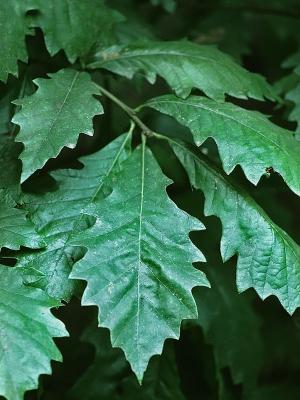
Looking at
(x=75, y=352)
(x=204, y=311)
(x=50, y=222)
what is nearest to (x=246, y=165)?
(x=50, y=222)

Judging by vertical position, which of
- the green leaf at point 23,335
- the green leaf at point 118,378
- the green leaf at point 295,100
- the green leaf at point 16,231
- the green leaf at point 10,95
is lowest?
the green leaf at point 118,378

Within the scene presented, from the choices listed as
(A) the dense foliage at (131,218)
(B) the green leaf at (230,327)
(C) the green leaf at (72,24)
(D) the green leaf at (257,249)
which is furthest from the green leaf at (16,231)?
(B) the green leaf at (230,327)

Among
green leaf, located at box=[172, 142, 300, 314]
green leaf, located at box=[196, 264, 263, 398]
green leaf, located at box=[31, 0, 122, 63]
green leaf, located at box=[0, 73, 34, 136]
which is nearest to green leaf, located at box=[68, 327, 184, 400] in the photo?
green leaf, located at box=[196, 264, 263, 398]

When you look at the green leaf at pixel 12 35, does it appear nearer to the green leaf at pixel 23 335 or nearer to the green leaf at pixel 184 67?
the green leaf at pixel 184 67

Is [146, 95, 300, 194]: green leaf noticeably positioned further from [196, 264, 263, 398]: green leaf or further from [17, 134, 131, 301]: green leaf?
[196, 264, 263, 398]: green leaf

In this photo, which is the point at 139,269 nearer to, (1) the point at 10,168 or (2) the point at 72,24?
(1) the point at 10,168

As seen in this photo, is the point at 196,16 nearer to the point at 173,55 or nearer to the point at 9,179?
the point at 173,55

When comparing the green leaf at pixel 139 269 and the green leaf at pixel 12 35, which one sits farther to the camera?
the green leaf at pixel 12 35
